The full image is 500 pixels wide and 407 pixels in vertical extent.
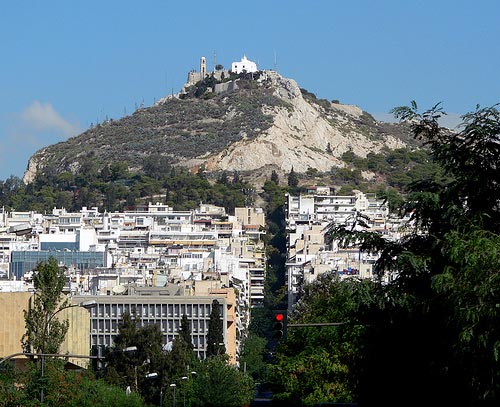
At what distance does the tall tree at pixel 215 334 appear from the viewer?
4786 inches

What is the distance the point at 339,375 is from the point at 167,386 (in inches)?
1100

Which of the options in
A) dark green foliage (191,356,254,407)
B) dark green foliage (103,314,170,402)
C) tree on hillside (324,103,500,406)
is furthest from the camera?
dark green foliage (103,314,170,402)

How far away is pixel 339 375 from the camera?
217ft

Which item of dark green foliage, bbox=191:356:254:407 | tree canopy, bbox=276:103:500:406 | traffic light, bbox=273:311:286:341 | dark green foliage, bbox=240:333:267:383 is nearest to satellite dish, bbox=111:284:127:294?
dark green foliage, bbox=240:333:267:383

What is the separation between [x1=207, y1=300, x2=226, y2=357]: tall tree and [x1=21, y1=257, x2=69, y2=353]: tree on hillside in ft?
172

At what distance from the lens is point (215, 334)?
126062 millimetres

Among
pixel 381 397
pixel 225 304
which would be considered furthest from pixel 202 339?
pixel 381 397

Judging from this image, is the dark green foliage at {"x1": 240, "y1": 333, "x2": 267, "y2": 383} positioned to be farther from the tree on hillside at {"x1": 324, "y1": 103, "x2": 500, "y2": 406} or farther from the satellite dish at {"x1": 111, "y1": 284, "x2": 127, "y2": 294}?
the tree on hillside at {"x1": 324, "y1": 103, "x2": 500, "y2": 406}

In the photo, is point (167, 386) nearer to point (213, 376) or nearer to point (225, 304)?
point (213, 376)

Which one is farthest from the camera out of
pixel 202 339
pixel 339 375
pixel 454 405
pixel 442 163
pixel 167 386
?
pixel 202 339

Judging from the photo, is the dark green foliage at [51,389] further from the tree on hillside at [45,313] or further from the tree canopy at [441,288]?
the tree canopy at [441,288]

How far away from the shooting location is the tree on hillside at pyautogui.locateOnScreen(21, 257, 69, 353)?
213ft

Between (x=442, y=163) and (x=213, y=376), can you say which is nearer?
(x=442, y=163)

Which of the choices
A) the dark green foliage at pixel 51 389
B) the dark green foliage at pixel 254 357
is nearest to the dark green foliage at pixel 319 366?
the dark green foliage at pixel 51 389
